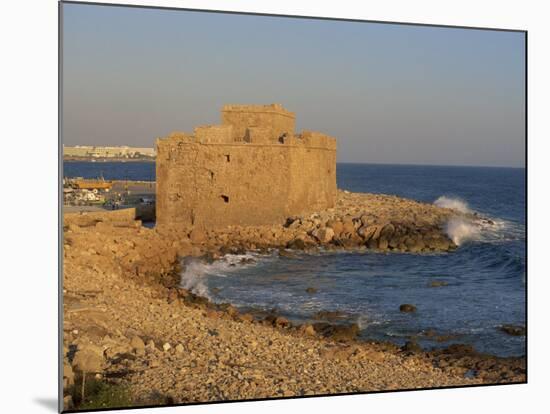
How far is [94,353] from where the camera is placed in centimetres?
533

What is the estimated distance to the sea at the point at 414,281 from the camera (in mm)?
6078

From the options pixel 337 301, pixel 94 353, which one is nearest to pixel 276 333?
pixel 337 301

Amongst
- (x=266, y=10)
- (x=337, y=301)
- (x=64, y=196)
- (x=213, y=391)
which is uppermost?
(x=266, y=10)

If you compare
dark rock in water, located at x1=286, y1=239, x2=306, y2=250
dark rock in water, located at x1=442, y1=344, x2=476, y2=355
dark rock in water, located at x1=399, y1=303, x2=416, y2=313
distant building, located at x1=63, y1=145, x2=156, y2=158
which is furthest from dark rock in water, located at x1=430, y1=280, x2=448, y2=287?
distant building, located at x1=63, y1=145, x2=156, y2=158

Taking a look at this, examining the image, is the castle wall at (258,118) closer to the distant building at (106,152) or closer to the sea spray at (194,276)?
the distant building at (106,152)

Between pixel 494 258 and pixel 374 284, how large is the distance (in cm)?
97

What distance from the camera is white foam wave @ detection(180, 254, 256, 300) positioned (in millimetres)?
6203

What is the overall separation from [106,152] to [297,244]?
1.81 metres

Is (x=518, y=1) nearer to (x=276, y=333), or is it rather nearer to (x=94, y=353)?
(x=276, y=333)

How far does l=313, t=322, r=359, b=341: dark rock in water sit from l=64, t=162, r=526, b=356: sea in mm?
63

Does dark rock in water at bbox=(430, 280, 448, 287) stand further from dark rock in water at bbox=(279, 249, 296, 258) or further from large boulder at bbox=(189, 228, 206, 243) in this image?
large boulder at bbox=(189, 228, 206, 243)

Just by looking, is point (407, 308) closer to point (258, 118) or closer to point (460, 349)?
point (460, 349)

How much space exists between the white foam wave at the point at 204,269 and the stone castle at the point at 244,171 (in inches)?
16.5

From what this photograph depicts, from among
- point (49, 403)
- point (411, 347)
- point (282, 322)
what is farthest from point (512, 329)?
point (49, 403)
